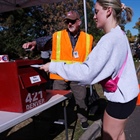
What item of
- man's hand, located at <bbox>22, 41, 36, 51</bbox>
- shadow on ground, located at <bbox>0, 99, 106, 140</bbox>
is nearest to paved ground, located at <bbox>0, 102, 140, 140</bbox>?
shadow on ground, located at <bbox>0, 99, 106, 140</bbox>

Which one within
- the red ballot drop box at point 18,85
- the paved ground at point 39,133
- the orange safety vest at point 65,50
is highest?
the orange safety vest at point 65,50

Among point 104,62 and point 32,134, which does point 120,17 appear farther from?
point 32,134

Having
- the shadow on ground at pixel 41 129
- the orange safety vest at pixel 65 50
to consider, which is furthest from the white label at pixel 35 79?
the shadow on ground at pixel 41 129

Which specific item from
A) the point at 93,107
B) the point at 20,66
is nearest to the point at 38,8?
the point at 93,107

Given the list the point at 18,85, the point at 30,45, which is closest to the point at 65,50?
the point at 30,45

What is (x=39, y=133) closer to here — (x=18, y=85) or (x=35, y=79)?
(x=35, y=79)

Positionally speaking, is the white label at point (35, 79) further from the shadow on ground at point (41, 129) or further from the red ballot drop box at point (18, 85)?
the shadow on ground at point (41, 129)

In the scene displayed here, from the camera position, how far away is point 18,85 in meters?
1.97

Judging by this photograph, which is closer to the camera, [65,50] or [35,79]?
[35,79]

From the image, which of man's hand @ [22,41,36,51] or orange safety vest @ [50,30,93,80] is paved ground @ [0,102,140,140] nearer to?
orange safety vest @ [50,30,93,80]

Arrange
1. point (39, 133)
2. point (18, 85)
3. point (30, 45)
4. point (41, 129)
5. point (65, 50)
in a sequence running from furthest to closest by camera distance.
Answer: point (41, 129), point (39, 133), point (65, 50), point (30, 45), point (18, 85)

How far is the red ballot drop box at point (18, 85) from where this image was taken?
1976 mm

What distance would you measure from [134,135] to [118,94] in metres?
2.20

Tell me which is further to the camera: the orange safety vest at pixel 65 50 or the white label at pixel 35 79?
the orange safety vest at pixel 65 50
